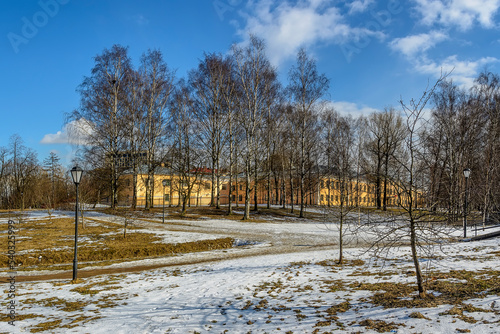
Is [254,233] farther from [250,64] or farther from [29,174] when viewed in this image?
[29,174]

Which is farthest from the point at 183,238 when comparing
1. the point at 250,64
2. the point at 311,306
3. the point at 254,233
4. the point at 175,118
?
the point at 175,118

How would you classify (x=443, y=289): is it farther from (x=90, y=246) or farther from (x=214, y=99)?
(x=214, y=99)

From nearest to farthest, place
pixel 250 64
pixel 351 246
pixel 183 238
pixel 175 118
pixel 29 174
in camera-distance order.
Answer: pixel 351 246 < pixel 183 238 < pixel 250 64 < pixel 175 118 < pixel 29 174

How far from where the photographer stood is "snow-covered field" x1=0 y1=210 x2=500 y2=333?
5.33 meters

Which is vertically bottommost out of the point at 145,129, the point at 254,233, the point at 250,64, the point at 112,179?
the point at 254,233

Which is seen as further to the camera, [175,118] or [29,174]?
[29,174]

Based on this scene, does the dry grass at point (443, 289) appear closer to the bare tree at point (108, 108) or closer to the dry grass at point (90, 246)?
the dry grass at point (90, 246)

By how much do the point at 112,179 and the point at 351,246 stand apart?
24.3m

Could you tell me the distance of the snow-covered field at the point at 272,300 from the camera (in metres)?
5.33

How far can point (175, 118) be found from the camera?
113 feet

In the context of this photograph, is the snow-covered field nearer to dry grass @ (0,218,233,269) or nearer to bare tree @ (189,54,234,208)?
dry grass @ (0,218,233,269)

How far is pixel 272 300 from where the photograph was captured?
7.26m

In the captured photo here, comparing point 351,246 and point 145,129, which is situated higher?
point 145,129

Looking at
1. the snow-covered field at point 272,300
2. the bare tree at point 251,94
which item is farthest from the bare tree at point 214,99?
the snow-covered field at point 272,300
